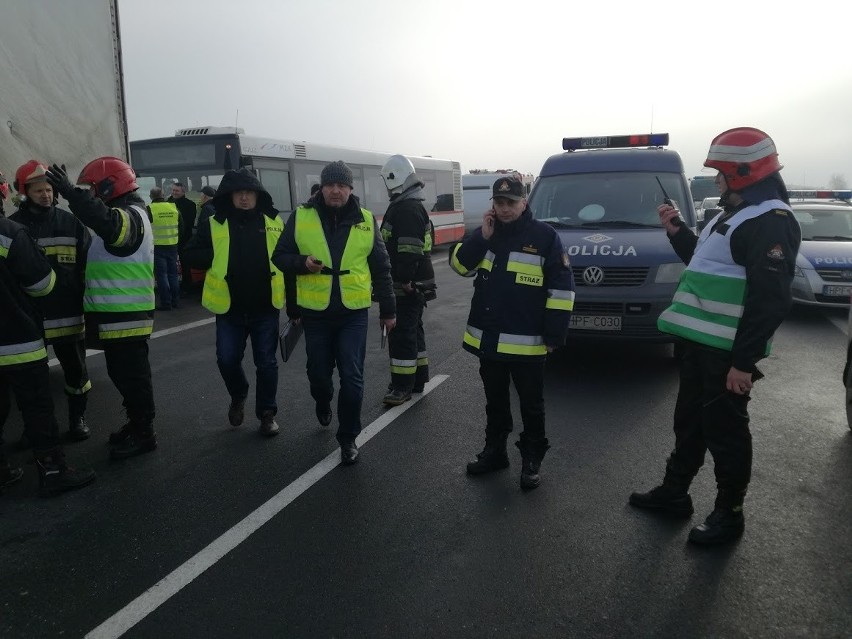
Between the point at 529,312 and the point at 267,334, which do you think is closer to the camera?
the point at 529,312

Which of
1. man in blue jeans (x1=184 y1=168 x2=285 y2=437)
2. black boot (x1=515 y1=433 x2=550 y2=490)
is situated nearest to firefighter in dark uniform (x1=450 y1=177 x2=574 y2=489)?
black boot (x1=515 y1=433 x2=550 y2=490)

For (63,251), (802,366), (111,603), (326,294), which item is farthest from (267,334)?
(802,366)

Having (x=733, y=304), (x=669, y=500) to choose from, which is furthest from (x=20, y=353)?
(x=733, y=304)

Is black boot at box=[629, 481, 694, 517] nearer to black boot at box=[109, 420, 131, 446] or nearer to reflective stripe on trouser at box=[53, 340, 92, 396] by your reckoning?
black boot at box=[109, 420, 131, 446]

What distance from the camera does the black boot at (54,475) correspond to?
394 cm

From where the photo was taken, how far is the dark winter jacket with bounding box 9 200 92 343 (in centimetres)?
449

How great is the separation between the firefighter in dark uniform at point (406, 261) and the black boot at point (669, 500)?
2418 millimetres

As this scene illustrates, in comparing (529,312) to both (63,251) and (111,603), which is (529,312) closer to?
(111,603)

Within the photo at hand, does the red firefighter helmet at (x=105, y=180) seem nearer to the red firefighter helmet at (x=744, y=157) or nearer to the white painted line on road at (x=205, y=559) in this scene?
the white painted line on road at (x=205, y=559)

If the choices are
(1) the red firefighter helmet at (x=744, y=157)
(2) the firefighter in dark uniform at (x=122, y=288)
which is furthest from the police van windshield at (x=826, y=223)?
(2) the firefighter in dark uniform at (x=122, y=288)

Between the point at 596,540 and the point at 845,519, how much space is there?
140 centimetres

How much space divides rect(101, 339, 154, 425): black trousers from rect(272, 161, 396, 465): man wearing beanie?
1.11 meters

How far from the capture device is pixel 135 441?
15.2ft

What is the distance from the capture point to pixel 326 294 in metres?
4.28
